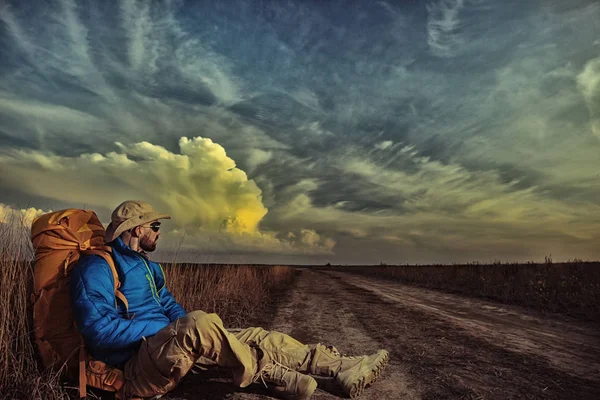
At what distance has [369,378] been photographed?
12.5 feet

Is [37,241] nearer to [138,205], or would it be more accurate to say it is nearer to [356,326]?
[138,205]

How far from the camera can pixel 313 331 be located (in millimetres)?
6672

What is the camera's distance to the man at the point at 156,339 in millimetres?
3029

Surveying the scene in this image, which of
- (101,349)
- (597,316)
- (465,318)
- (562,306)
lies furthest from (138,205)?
(562,306)

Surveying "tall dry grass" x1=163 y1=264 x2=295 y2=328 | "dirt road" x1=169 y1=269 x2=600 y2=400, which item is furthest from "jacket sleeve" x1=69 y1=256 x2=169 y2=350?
"tall dry grass" x1=163 y1=264 x2=295 y2=328

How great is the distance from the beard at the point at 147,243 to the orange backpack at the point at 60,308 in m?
0.33

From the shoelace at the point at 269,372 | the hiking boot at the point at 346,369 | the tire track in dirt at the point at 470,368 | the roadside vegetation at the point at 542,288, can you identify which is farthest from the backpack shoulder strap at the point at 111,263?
the roadside vegetation at the point at 542,288

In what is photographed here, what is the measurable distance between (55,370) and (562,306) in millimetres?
10733

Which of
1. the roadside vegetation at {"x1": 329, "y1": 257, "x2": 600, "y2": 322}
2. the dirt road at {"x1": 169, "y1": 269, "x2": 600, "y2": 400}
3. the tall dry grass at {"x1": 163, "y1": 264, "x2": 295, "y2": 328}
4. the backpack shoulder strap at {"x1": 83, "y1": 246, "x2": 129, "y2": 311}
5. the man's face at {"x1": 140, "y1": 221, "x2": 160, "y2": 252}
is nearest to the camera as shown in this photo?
the backpack shoulder strap at {"x1": 83, "y1": 246, "x2": 129, "y2": 311}

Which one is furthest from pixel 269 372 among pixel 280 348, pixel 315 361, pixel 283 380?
pixel 315 361

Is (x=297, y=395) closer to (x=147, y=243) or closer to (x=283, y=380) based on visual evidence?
(x=283, y=380)

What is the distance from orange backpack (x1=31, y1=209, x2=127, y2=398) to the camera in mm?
3201

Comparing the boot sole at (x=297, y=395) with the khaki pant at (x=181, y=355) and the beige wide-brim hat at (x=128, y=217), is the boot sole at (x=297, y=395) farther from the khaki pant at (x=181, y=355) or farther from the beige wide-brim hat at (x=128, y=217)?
the beige wide-brim hat at (x=128, y=217)

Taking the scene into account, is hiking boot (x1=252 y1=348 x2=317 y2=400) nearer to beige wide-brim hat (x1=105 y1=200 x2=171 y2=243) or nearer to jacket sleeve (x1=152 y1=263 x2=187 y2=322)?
jacket sleeve (x1=152 y1=263 x2=187 y2=322)
